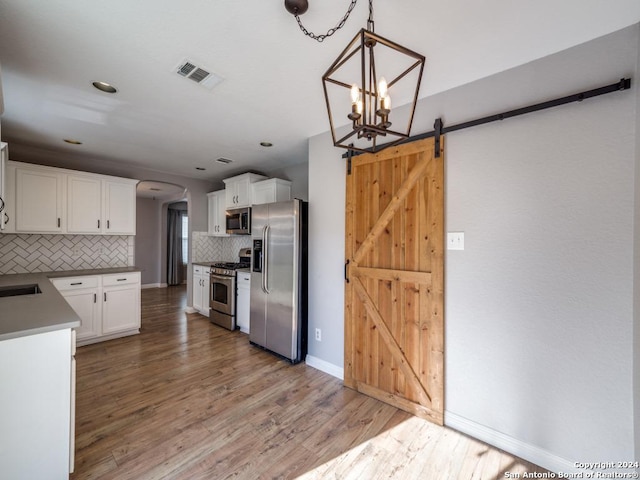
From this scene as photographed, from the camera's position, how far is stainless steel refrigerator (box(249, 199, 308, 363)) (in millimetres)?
3094

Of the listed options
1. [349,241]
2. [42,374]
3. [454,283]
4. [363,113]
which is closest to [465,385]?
[454,283]

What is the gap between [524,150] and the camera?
1.79 m

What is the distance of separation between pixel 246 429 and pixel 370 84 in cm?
233

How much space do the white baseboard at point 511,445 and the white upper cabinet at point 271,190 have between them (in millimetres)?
3271

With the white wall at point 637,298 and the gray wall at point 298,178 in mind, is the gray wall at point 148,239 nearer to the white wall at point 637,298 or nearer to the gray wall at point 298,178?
the gray wall at point 298,178

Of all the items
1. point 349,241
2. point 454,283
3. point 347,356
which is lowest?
point 347,356

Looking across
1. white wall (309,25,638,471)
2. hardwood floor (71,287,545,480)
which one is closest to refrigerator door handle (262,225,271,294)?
hardwood floor (71,287,545,480)

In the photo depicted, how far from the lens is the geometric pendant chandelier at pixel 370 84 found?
1.02 m

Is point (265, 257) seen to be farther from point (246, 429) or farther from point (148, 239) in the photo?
point (148, 239)

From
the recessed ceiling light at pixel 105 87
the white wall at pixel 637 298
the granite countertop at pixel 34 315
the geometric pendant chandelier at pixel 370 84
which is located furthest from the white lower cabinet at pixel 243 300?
the white wall at pixel 637 298

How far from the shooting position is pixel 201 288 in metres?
4.95

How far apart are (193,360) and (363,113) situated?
127 inches

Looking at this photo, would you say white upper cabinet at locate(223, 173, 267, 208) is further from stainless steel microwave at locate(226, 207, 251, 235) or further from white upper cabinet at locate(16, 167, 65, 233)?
white upper cabinet at locate(16, 167, 65, 233)

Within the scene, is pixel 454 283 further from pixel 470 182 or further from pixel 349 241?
pixel 349 241
